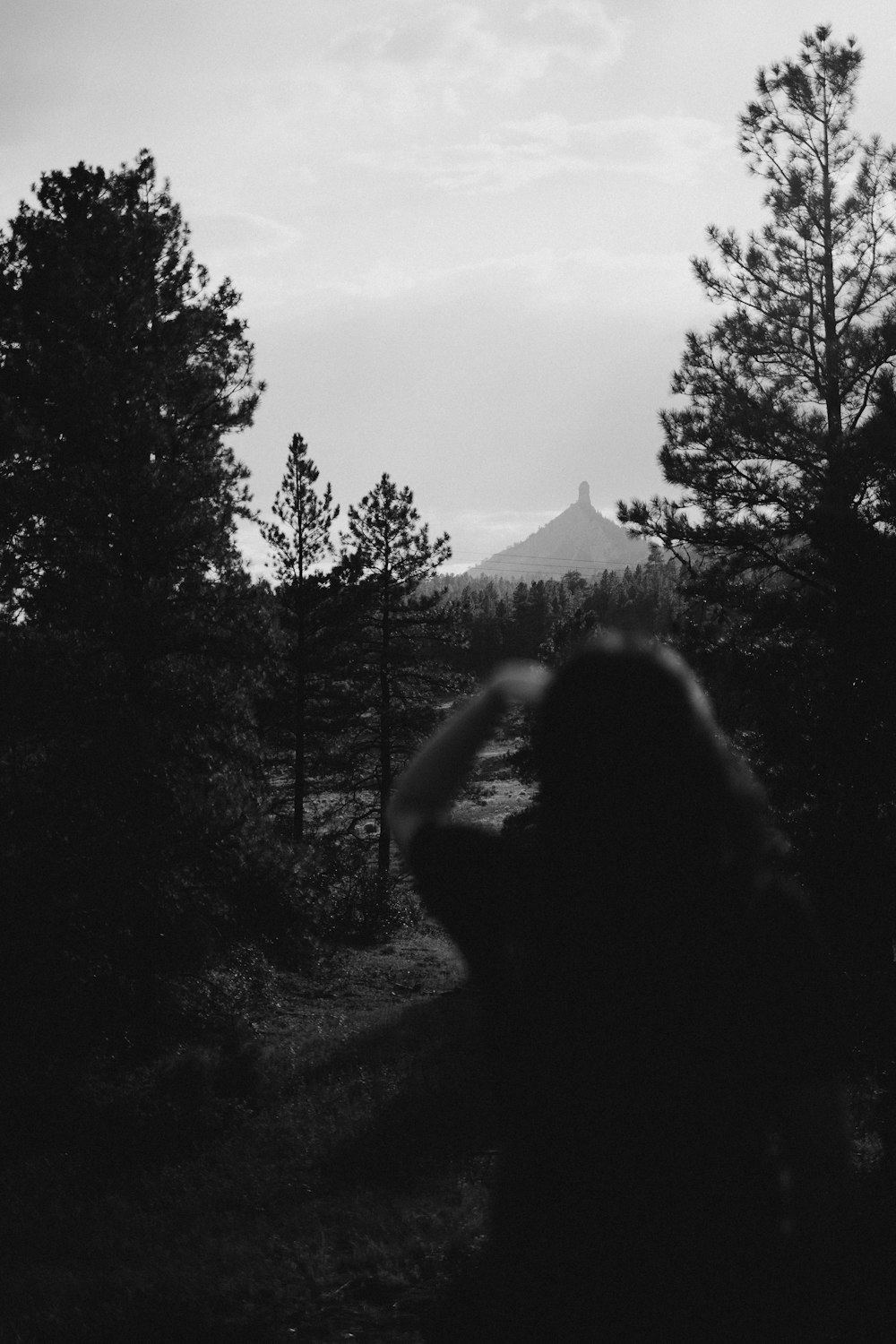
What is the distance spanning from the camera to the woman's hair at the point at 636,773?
2500 mm

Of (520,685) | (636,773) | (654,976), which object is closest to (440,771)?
(520,685)

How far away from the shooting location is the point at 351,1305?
20.2ft

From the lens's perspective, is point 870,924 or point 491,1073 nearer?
point 491,1073

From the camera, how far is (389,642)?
2991cm

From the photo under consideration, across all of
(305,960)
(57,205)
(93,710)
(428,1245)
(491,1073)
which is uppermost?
(57,205)

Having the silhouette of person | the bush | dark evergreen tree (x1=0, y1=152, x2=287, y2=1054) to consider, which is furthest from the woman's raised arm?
the bush

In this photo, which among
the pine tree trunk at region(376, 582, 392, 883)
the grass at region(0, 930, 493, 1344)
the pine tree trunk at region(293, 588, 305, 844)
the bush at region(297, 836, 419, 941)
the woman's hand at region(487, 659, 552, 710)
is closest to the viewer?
the woman's hand at region(487, 659, 552, 710)

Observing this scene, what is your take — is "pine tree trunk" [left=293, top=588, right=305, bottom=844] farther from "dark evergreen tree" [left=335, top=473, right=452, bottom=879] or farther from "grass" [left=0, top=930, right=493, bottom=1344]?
"grass" [left=0, top=930, right=493, bottom=1344]

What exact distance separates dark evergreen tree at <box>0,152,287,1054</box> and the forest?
0.18 feet

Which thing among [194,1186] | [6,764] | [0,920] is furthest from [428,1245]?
[6,764]

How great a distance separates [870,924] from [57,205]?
62.3ft

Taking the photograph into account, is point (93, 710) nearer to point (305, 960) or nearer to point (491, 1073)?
point (305, 960)

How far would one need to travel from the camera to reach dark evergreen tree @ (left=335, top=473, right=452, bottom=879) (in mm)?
28766

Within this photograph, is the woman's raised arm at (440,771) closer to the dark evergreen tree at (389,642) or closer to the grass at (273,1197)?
the grass at (273,1197)
